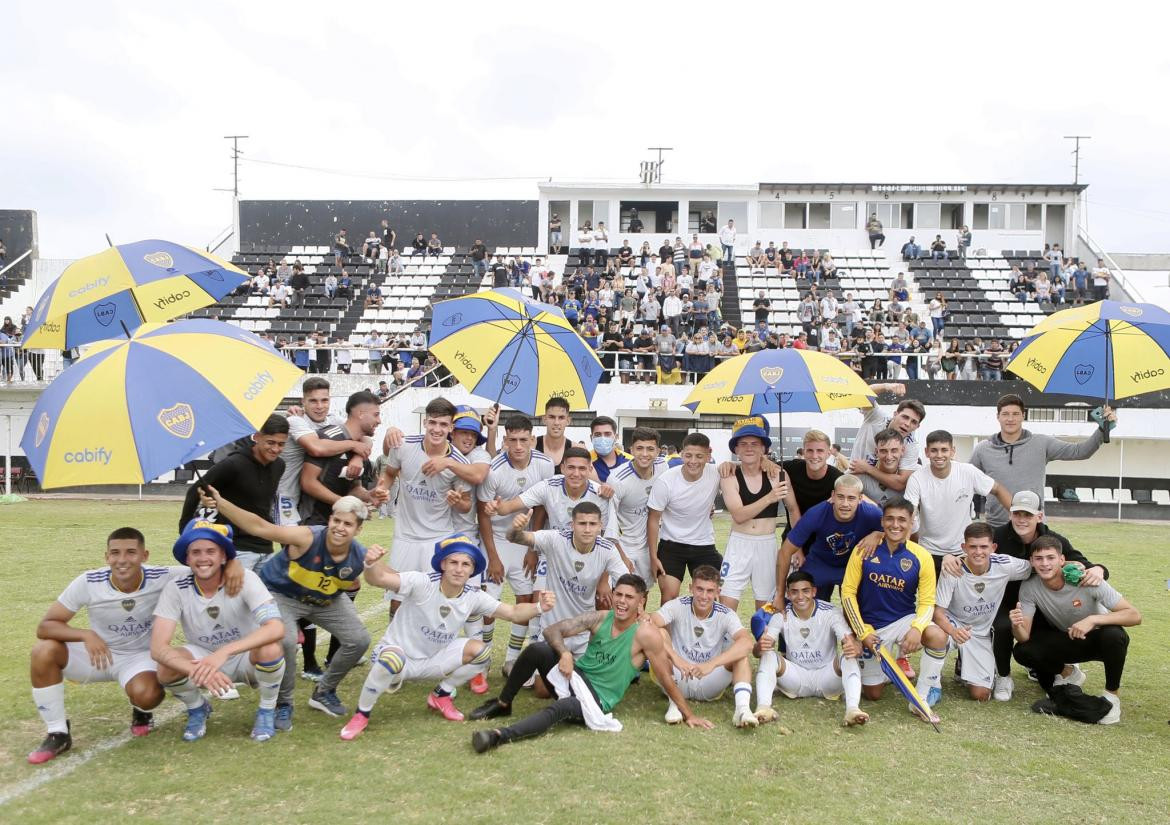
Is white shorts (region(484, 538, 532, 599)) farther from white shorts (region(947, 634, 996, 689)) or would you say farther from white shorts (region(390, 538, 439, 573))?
white shorts (region(947, 634, 996, 689))

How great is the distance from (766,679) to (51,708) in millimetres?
4030

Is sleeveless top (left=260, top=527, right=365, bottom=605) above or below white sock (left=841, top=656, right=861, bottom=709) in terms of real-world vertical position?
above

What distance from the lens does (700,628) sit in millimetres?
6125

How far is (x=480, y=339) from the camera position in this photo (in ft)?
25.5

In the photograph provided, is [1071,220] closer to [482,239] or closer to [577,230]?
[577,230]

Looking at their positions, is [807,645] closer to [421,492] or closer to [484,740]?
[484,740]

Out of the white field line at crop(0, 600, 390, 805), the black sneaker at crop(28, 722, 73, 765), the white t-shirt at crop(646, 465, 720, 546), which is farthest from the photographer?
the white t-shirt at crop(646, 465, 720, 546)

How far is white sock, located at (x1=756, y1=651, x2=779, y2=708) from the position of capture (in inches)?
229

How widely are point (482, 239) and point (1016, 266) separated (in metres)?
18.8

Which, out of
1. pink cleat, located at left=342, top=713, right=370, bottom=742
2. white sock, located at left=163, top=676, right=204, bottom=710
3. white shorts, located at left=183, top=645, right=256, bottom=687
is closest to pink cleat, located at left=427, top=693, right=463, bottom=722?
pink cleat, located at left=342, top=713, right=370, bottom=742

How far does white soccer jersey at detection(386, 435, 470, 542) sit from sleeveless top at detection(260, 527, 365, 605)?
1195mm

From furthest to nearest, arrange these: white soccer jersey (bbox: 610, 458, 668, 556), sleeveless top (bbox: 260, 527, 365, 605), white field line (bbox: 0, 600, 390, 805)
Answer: white soccer jersey (bbox: 610, 458, 668, 556), sleeveless top (bbox: 260, 527, 365, 605), white field line (bbox: 0, 600, 390, 805)

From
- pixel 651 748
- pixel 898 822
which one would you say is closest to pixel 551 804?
pixel 651 748

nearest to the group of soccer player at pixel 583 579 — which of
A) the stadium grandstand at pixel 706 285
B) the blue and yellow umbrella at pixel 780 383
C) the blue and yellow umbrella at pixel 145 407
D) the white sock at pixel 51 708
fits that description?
the white sock at pixel 51 708
